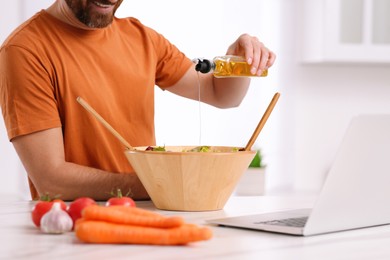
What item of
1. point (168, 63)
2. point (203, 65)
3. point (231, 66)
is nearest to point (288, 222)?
point (203, 65)

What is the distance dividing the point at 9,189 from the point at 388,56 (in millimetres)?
2082

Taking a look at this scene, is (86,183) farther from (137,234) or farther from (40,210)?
(137,234)

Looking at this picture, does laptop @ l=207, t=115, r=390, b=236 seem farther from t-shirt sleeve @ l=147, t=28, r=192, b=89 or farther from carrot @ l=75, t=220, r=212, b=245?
t-shirt sleeve @ l=147, t=28, r=192, b=89

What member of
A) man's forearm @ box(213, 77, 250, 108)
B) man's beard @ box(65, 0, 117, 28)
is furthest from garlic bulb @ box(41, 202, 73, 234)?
man's forearm @ box(213, 77, 250, 108)

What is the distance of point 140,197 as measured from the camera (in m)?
1.86

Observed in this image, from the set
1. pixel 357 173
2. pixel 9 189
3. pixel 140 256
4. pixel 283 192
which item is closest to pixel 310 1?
pixel 283 192

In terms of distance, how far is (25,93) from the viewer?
203cm

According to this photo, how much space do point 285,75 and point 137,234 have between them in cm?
295

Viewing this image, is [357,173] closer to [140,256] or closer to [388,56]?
[140,256]

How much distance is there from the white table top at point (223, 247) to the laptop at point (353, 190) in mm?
18

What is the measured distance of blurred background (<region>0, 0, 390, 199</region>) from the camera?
359 cm

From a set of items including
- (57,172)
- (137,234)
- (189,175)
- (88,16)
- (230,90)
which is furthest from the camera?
(230,90)

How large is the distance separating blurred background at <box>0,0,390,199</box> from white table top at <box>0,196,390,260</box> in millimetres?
Result: 2232

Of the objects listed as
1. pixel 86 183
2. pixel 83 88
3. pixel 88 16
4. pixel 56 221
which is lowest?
pixel 86 183
